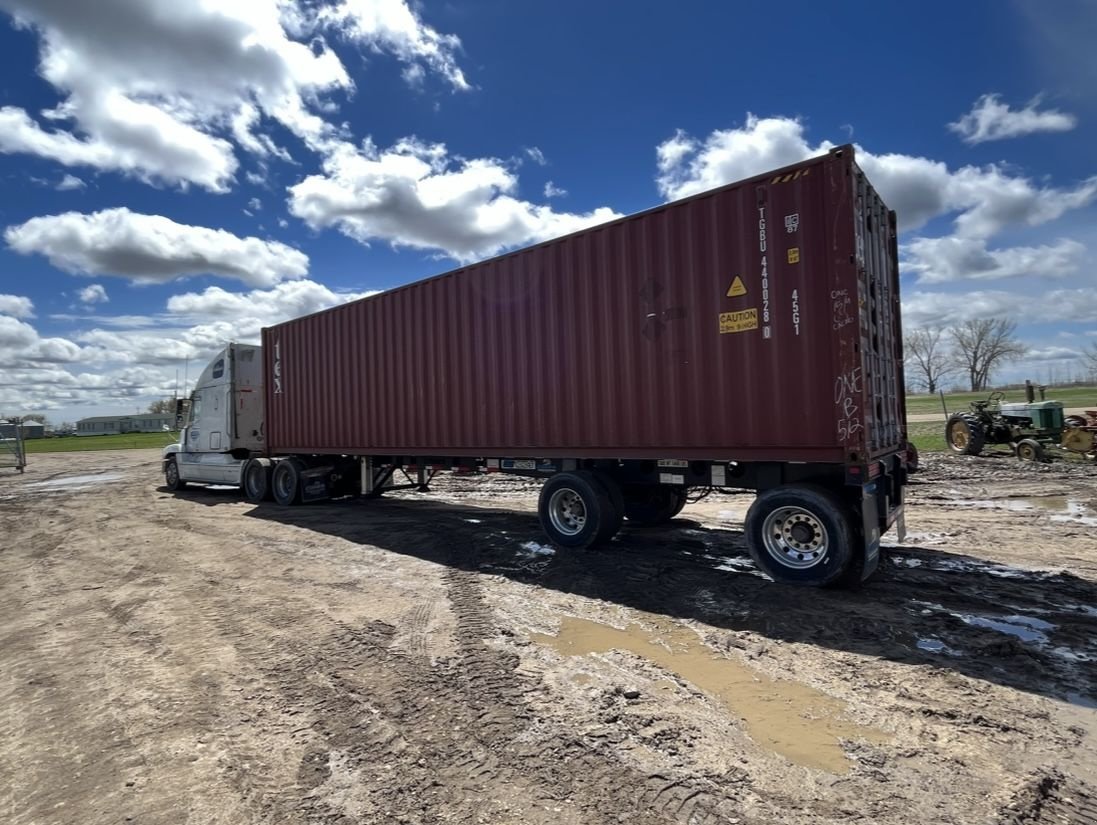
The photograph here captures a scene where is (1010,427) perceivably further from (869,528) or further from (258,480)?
(258,480)

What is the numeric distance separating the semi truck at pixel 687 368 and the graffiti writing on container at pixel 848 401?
12 millimetres

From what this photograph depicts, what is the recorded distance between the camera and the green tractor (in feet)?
51.1

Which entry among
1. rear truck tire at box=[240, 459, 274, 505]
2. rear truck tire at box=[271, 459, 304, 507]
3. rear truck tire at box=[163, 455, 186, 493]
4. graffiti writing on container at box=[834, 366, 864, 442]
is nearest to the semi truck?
graffiti writing on container at box=[834, 366, 864, 442]

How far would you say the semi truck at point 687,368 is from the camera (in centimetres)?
538

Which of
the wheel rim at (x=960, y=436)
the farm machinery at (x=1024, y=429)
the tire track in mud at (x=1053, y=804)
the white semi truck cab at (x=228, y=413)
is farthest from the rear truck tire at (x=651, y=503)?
the wheel rim at (x=960, y=436)

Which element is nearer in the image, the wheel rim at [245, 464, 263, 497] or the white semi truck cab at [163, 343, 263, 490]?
the wheel rim at [245, 464, 263, 497]

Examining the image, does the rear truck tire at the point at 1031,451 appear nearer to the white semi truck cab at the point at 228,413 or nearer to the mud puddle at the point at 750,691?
the mud puddle at the point at 750,691

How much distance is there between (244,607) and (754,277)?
5582 millimetres

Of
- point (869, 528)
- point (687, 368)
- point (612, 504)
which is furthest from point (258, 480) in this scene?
point (869, 528)

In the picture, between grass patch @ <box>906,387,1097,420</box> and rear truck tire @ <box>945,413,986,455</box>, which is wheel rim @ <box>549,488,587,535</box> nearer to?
rear truck tire @ <box>945,413,986,455</box>

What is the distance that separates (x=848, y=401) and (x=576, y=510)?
133 inches

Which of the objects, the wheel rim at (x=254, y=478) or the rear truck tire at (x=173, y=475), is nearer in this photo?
the wheel rim at (x=254, y=478)

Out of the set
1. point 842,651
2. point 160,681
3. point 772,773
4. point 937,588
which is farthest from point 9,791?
point 937,588

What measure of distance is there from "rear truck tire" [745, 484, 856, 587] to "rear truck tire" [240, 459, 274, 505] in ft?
36.4
